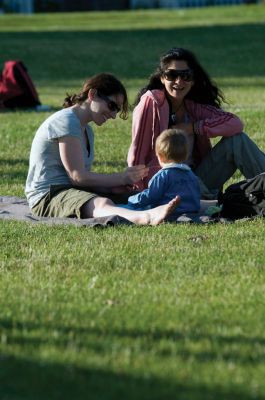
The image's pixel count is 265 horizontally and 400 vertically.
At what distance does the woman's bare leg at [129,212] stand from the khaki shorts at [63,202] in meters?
0.05

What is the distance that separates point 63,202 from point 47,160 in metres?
0.35

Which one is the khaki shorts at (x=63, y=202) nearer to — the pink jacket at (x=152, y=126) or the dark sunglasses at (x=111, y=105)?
the pink jacket at (x=152, y=126)

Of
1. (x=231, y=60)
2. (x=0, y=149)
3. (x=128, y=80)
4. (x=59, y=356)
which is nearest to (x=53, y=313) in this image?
(x=59, y=356)

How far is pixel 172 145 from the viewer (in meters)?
8.17

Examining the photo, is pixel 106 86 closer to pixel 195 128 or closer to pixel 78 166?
pixel 78 166

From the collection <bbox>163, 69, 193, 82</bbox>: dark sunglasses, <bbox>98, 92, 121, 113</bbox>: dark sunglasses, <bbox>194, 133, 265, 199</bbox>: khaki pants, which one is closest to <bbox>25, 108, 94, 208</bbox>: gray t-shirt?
<bbox>98, 92, 121, 113</bbox>: dark sunglasses

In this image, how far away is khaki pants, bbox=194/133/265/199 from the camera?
29.2ft

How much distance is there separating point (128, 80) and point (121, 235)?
1463 cm

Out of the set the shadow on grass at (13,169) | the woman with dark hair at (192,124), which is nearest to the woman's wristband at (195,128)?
the woman with dark hair at (192,124)

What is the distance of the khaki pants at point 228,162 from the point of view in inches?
350

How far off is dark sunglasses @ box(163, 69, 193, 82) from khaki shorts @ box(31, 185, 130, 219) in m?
1.03

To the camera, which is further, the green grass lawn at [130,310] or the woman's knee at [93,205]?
the woman's knee at [93,205]

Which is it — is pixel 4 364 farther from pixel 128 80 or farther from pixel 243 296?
pixel 128 80

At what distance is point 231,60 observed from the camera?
25859 millimetres
